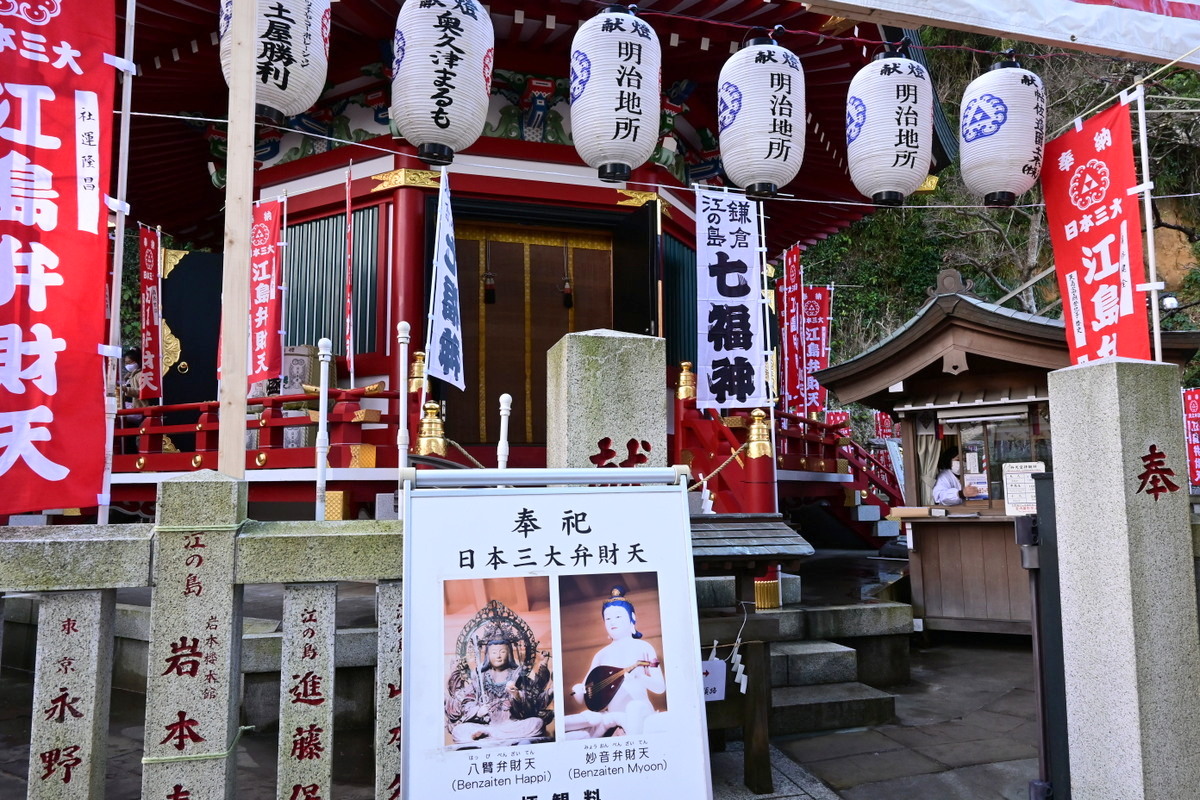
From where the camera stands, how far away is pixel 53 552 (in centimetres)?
308

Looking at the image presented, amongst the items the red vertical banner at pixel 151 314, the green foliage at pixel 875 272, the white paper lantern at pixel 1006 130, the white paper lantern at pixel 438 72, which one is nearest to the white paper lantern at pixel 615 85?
the white paper lantern at pixel 438 72

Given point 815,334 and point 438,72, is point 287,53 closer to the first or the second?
point 438,72

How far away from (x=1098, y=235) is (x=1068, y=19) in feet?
5.26

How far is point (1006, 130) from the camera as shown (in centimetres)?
669

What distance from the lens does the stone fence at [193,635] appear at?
9.91ft

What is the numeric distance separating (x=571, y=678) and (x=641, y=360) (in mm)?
1812

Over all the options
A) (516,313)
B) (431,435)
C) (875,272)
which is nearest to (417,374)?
(431,435)

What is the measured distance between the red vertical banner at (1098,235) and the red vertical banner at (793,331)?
7.71 meters

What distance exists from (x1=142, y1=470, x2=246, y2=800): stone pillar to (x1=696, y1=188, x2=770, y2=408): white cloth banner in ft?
19.6

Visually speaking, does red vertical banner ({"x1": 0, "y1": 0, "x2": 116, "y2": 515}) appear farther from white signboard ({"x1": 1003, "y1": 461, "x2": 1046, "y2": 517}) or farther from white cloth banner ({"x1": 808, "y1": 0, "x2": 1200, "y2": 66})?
white signboard ({"x1": 1003, "y1": 461, "x2": 1046, "y2": 517})

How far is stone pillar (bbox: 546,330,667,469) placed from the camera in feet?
13.4

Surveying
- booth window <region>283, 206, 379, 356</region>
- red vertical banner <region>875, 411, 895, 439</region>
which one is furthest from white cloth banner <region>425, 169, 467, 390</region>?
red vertical banner <region>875, 411, 895, 439</region>

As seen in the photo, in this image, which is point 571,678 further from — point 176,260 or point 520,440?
point 176,260

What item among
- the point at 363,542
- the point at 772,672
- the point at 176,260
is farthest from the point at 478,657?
the point at 176,260
